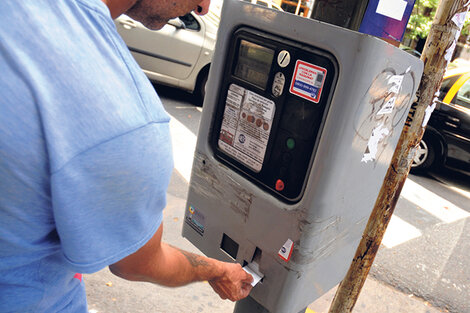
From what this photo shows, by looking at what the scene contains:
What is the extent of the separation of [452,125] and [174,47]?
381 centimetres

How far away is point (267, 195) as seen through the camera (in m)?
1.50

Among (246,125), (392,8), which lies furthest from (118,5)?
(392,8)

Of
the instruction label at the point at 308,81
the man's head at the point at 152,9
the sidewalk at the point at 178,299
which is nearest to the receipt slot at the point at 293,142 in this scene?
the instruction label at the point at 308,81

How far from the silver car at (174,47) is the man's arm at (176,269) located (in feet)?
15.8

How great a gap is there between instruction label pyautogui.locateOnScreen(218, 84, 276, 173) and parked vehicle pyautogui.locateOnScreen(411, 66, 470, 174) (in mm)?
4352

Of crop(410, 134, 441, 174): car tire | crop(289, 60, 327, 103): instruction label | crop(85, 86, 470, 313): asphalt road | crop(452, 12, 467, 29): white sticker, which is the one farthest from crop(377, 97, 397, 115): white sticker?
crop(410, 134, 441, 174): car tire

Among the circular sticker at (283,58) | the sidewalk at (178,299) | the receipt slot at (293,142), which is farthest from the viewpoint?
the sidewalk at (178,299)

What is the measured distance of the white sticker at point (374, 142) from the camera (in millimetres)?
1396

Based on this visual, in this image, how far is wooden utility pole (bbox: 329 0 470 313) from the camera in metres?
1.63

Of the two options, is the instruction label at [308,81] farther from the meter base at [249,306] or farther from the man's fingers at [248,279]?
the meter base at [249,306]

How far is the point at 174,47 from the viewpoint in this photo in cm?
598

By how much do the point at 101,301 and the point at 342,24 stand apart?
81.7 inches

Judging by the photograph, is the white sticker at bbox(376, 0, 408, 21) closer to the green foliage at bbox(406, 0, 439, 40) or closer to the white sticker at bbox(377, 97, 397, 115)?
the white sticker at bbox(377, 97, 397, 115)

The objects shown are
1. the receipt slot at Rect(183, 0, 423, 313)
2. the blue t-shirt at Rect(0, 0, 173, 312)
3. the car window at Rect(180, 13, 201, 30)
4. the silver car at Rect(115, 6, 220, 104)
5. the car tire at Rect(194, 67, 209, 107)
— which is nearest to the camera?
the blue t-shirt at Rect(0, 0, 173, 312)
